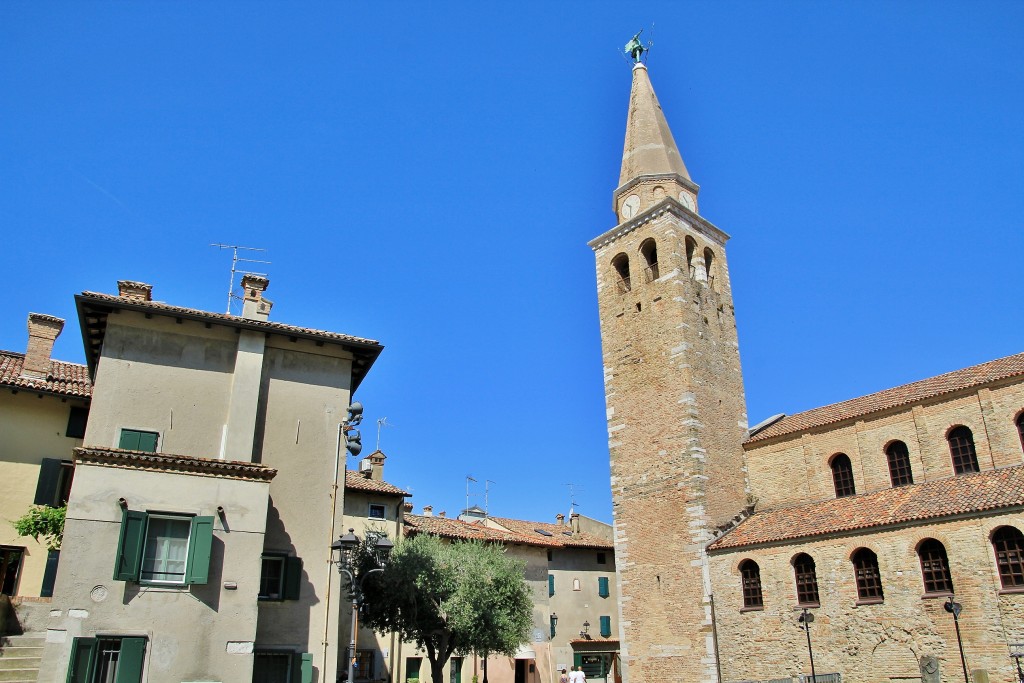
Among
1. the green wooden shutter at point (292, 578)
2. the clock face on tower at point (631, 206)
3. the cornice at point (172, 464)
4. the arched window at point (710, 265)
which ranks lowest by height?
the green wooden shutter at point (292, 578)

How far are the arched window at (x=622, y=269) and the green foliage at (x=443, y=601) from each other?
13467 millimetres

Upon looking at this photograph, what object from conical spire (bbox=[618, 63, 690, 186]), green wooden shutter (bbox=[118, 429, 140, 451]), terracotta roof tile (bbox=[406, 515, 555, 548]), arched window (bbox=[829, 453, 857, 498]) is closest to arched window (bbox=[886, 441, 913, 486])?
arched window (bbox=[829, 453, 857, 498])

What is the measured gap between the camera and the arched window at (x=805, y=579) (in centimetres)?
2278

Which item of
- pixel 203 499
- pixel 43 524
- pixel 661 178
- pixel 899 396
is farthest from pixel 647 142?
pixel 43 524

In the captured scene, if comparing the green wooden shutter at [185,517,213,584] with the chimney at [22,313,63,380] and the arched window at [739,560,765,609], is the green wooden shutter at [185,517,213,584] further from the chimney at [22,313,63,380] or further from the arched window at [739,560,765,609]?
the arched window at [739,560,765,609]

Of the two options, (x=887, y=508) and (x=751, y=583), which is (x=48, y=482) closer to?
(x=751, y=583)

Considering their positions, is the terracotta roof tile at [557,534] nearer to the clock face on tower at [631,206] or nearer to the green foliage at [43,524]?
the clock face on tower at [631,206]

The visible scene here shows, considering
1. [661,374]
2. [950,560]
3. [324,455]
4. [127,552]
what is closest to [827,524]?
[950,560]

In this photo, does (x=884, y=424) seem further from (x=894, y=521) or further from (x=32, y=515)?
(x=32, y=515)

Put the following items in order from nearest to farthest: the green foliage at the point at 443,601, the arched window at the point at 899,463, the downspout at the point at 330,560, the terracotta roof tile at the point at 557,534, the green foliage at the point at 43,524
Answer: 1. the downspout at the point at 330,560
2. the green foliage at the point at 43,524
3. the green foliage at the point at 443,601
4. the arched window at the point at 899,463
5. the terracotta roof tile at the point at 557,534

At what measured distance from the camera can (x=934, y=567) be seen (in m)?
20.3

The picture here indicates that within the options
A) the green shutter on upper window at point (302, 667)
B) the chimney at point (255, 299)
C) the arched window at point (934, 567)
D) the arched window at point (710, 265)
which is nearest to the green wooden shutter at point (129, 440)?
the chimney at point (255, 299)

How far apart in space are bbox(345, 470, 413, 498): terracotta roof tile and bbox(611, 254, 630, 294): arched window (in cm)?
1220

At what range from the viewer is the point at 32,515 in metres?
17.3
